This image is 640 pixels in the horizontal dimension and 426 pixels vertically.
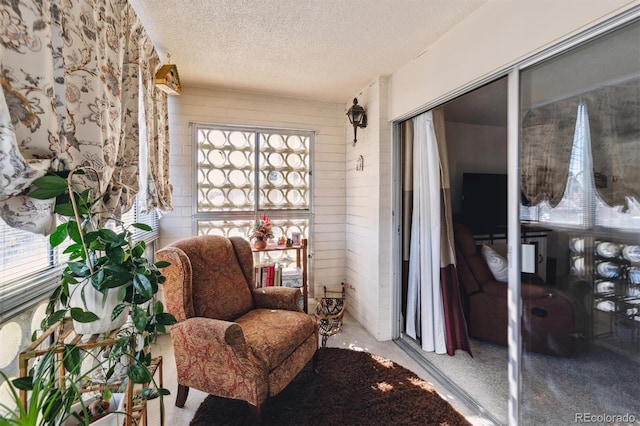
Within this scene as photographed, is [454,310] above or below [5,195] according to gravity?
below

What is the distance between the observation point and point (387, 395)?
2.01 meters

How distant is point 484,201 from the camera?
3.13 meters

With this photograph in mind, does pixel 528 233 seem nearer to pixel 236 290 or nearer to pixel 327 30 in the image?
pixel 327 30

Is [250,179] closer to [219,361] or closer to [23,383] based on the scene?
[219,361]

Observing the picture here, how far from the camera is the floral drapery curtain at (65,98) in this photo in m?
0.84

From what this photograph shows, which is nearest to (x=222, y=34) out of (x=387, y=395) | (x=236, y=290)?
(x=236, y=290)

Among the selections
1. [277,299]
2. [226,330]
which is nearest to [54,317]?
[226,330]

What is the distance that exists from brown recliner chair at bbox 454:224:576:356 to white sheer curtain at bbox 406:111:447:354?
0.37 m

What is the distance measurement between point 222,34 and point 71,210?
1.80m

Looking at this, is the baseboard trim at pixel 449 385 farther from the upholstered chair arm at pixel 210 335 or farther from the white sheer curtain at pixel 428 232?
the upholstered chair arm at pixel 210 335

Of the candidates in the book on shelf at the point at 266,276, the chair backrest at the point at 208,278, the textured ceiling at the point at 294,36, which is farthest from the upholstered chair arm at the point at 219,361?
the textured ceiling at the point at 294,36

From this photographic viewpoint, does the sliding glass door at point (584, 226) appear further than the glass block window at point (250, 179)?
No

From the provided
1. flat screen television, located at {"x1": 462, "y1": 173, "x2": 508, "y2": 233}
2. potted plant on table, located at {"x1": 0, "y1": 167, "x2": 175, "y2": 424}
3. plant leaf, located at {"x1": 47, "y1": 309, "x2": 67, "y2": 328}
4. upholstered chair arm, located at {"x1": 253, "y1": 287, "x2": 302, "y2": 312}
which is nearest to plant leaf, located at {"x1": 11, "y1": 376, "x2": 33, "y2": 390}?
potted plant on table, located at {"x1": 0, "y1": 167, "x2": 175, "y2": 424}

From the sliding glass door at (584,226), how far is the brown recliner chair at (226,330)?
1409 mm
